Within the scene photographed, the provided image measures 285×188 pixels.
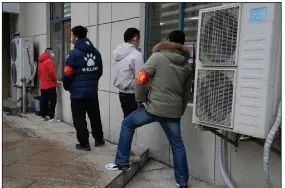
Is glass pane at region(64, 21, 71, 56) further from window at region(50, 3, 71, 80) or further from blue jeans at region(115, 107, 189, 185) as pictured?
blue jeans at region(115, 107, 189, 185)

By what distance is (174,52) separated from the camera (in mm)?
3330

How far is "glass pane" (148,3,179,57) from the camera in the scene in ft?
14.5

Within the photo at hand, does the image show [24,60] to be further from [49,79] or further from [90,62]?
[90,62]

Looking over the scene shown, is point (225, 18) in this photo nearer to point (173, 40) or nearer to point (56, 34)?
point (173, 40)

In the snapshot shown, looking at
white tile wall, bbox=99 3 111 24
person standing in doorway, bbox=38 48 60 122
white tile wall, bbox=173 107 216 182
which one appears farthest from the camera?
person standing in doorway, bbox=38 48 60 122

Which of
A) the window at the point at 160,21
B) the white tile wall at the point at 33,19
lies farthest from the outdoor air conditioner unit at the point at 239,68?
the white tile wall at the point at 33,19

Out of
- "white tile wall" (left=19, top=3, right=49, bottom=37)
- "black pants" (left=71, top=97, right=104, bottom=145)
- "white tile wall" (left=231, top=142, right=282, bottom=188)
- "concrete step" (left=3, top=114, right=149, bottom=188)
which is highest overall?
"white tile wall" (left=19, top=3, right=49, bottom=37)

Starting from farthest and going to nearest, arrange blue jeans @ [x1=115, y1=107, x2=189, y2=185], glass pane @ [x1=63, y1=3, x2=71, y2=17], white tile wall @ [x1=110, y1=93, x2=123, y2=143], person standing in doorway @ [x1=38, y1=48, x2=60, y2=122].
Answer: glass pane @ [x1=63, y1=3, x2=71, y2=17] → person standing in doorway @ [x1=38, y1=48, x2=60, y2=122] → white tile wall @ [x1=110, y1=93, x2=123, y2=143] → blue jeans @ [x1=115, y1=107, x2=189, y2=185]

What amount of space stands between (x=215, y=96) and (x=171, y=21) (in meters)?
1.77

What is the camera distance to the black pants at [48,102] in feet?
23.6

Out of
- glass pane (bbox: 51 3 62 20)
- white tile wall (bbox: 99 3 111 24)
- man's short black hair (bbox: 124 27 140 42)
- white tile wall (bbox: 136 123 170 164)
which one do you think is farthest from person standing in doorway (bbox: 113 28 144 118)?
glass pane (bbox: 51 3 62 20)

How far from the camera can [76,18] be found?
21.1 ft

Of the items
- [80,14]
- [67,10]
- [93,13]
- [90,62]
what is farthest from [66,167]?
[67,10]

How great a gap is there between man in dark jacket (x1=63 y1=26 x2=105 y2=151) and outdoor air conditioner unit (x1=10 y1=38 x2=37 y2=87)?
14.5 ft
